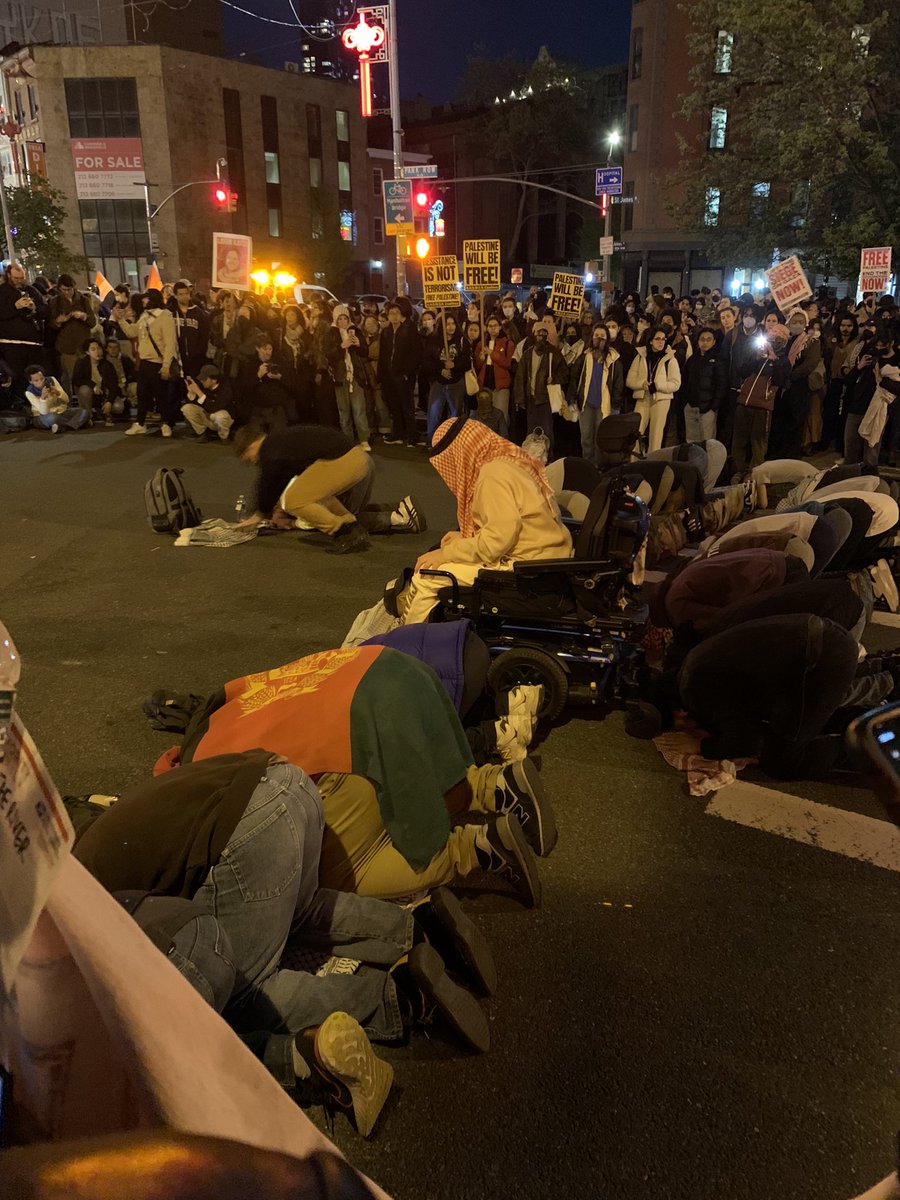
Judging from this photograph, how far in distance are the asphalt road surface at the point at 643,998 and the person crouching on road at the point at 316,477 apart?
2.34 m

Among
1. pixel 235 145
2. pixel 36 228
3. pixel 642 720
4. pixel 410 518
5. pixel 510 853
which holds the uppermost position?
pixel 235 145

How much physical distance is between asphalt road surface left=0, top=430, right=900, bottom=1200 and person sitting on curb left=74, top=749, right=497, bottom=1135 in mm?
187

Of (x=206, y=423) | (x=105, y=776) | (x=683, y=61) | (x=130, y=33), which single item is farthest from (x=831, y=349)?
(x=130, y=33)

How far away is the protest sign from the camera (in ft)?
34.4

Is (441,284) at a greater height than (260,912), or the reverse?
(441,284)

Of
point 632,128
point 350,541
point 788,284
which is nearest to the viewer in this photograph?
point 350,541

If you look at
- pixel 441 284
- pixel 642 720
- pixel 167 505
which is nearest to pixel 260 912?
pixel 642 720

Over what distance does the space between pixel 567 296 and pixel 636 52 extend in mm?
34508

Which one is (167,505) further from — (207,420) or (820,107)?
(820,107)

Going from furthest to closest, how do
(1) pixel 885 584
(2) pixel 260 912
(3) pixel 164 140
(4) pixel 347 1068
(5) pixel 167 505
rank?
(3) pixel 164 140 → (5) pixel 167 505 → (1) pixel 885 584 → (2) pixel 260 912 → (4) pixel 347 1068

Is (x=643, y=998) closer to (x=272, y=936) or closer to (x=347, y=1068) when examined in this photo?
(x=347, y=1068)

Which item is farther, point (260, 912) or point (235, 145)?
point (235, 145)

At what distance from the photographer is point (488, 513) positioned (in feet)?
15.0

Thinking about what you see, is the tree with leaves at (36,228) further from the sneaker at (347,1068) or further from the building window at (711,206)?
the sneaker at (347,1068)
